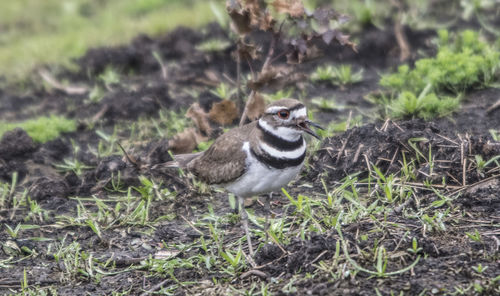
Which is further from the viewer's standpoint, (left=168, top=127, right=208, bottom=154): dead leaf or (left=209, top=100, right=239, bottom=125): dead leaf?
(left=209, top=100, right=239, bottom=125): dead leaf

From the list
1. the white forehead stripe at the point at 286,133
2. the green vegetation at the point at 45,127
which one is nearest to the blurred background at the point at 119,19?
the green vegetation at the point at 45,127

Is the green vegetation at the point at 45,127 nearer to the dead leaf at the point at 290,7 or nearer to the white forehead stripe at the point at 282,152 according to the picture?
the dead leaf at the point at 290,7

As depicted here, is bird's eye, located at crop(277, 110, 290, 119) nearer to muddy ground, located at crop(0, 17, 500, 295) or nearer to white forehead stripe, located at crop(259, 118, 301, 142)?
white forehead stripe, located at crop(259, 118, 301, 142)

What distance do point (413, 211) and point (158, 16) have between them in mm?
6566

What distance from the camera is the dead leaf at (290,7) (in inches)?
242

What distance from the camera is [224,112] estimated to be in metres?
6.52

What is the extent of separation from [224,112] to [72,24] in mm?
Result: 5648

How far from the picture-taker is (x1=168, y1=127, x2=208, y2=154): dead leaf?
19.9ft

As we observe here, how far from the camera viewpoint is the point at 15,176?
6.07 m

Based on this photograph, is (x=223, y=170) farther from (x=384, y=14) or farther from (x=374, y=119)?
(x=384, y=14)

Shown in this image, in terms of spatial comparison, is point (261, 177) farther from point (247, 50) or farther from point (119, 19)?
point (119, 19)

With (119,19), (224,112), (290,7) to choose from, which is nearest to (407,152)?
(290,7)

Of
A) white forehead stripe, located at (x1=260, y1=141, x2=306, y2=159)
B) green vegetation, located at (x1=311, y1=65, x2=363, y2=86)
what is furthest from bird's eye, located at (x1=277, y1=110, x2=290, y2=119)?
green vegetation, located at (x1=311, y1=65, x2=363, y2=86)

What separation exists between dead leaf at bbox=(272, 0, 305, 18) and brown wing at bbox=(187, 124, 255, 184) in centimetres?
155
